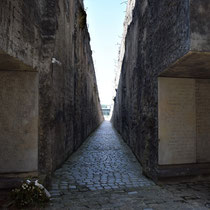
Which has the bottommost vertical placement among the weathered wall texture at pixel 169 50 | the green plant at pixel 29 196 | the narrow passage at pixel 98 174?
the narrow passage at pixel 98 174

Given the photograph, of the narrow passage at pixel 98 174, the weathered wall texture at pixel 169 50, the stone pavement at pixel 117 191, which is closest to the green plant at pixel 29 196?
the stone pavement at pixel 117 191

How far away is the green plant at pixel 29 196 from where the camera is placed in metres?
2.86

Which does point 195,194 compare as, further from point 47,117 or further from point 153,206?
point 47,117

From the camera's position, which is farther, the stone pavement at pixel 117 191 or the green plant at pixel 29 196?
the stone pavement at pixel 117 191

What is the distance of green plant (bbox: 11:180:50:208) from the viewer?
286cm

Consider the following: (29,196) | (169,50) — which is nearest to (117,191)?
(29,196)

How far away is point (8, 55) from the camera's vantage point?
109 inches

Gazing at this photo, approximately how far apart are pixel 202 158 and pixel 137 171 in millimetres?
1709

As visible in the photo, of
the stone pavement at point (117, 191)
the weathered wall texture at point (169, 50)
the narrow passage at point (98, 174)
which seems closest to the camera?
the weathered wall texture at point (169, 50)

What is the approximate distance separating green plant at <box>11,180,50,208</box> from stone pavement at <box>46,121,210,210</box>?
180 millimetres

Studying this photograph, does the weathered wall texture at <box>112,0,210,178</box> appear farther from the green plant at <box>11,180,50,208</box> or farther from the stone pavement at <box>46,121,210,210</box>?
the green plant at <box>11,180,50,208</box>

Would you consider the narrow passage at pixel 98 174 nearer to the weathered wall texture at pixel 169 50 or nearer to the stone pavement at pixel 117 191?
the stone pavement at pixel 117 191

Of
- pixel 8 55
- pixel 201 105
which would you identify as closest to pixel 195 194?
pixel 201 105

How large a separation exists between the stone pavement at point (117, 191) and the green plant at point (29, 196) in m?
0.18
